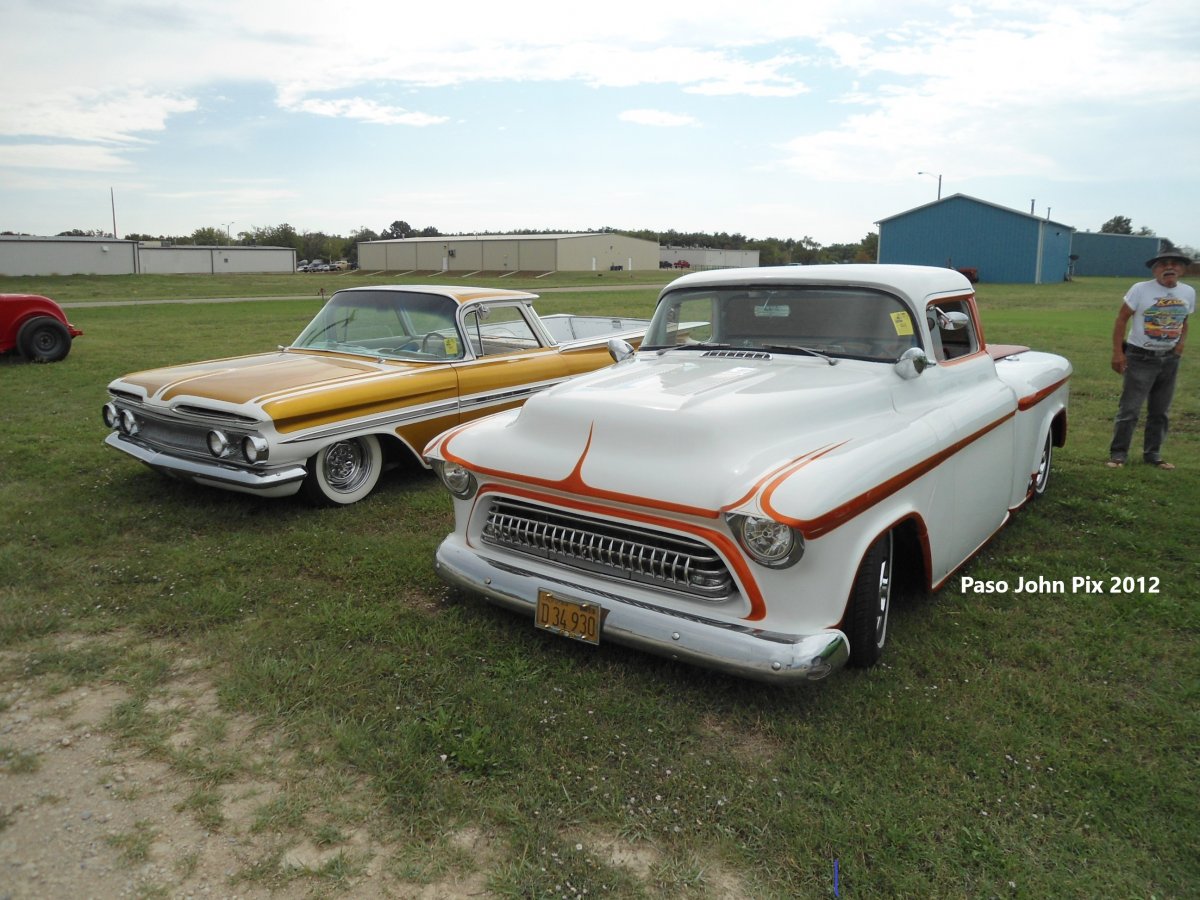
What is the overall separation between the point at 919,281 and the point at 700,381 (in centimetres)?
142

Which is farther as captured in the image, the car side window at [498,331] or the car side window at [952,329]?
the car side window at [498,331]

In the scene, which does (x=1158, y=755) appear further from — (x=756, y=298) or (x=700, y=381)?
(x=756, y=298)

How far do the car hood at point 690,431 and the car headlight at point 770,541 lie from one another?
0.33ft

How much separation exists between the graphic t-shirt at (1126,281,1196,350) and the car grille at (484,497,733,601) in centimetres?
493

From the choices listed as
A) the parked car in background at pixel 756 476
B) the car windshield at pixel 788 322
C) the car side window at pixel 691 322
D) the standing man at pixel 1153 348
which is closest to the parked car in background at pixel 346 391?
the parked car in background at pixel 756 476

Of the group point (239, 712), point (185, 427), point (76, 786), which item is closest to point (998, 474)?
point (239, 712)

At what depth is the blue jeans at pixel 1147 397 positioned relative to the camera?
253 inches

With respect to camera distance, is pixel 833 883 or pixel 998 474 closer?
pixel 833 883

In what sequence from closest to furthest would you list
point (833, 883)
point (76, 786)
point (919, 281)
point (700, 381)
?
1. point (833, 883)
2. point (76, 786)
3. point (700, 381)
4. point (919, 281)

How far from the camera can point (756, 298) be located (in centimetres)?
470

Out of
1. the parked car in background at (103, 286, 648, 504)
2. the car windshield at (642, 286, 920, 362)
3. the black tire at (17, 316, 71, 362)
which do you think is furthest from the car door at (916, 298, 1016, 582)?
the black tire at (17, 316, 71, 362)

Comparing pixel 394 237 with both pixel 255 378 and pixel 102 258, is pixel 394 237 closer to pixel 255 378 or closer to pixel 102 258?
pixel 102 258

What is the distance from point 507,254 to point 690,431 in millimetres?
63727

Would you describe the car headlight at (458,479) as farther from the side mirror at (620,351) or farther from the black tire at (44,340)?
the black tire at (44,340)
